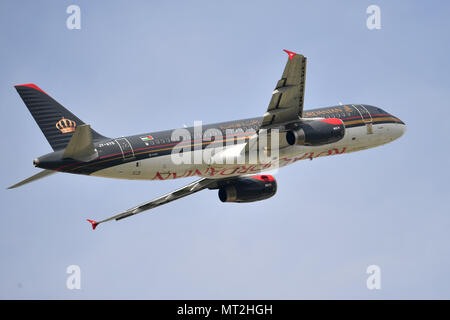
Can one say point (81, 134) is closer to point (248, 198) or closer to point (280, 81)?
point (280, 81)

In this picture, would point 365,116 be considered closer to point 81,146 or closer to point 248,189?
Answer: point 248,189

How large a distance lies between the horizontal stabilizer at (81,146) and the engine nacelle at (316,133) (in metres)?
11.3

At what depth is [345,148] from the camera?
46.8m

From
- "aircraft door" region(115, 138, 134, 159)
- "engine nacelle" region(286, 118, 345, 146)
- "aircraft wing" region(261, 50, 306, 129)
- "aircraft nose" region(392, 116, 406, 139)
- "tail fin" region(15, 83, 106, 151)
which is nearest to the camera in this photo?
"aircraft wing" region(261, 50, 306, 129)

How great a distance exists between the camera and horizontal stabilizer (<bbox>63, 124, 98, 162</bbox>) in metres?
36.5

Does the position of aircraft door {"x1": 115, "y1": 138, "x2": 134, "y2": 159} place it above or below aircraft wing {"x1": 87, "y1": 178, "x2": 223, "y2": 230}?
above

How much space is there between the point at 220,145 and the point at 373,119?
1132 cm

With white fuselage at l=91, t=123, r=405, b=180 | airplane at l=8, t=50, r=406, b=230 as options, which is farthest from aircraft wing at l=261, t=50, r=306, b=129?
white fuselage at l=91, t=123, r=405, b=180

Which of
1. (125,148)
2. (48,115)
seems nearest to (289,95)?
(125,148)

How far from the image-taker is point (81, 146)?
37.4 m

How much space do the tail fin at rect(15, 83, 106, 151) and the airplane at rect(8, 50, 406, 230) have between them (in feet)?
0.18

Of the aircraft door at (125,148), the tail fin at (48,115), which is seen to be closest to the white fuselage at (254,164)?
the aircraft door at (125,148)

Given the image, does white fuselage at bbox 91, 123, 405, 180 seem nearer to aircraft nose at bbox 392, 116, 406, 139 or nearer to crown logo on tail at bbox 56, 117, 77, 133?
aircraft nose at bbox 392, 116, 406, 139

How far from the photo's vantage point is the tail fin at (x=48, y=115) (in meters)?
39.1
